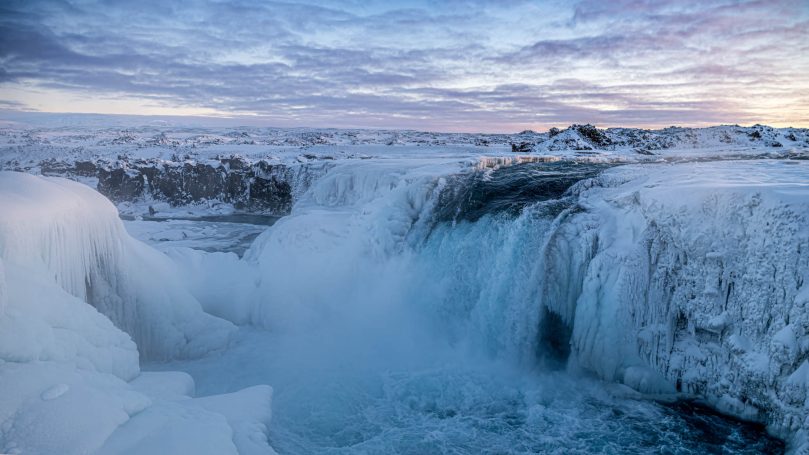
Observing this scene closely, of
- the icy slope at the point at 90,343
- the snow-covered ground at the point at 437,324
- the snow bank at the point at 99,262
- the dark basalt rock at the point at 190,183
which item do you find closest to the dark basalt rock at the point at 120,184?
the dark basalt rock at the point at 190,183

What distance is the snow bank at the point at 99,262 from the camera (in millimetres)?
6660

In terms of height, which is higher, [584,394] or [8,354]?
[8,354]

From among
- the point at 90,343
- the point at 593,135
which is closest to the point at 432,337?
the point at 90,343

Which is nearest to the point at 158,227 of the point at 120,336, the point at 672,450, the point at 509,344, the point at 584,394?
the point at 120,336

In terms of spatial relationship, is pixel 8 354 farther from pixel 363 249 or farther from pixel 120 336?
pixel 363 249

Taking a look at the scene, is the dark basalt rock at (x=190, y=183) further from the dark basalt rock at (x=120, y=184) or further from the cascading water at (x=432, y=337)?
the cascading water at (x=432, y=337)

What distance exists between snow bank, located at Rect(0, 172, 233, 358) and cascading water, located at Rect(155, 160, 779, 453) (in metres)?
0.68

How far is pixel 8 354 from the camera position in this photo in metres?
5.17

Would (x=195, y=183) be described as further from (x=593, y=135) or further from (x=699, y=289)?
(x=699, y=289)

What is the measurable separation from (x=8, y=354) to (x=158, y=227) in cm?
1998

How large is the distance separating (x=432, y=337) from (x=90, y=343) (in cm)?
626

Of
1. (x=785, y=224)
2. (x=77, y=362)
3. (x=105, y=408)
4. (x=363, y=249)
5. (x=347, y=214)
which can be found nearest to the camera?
(x=105, y=408)

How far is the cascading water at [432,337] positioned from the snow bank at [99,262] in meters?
0.68

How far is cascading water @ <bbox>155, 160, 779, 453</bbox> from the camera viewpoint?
7.15 meters
